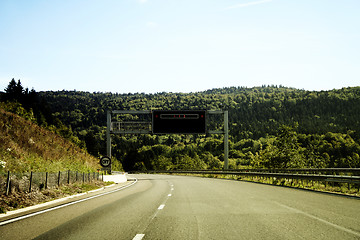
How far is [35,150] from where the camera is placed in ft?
85.1

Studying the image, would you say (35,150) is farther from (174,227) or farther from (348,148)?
(348,148)

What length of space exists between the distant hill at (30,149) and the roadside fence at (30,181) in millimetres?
2266

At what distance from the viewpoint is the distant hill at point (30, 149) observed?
20.0 metres

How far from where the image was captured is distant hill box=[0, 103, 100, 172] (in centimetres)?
1997

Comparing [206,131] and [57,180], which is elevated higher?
[206,131]

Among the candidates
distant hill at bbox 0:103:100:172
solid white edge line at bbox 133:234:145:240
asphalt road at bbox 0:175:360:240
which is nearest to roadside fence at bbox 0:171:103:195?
asphalt road at bbox 0:175:360:240

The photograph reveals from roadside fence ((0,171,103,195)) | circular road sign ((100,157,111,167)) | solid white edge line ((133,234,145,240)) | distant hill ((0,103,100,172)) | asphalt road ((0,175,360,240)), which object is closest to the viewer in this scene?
solid white edge line ((133,234,145,240))

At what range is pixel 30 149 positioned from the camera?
83.8 feet

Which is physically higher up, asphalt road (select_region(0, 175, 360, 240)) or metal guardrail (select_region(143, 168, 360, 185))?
metal guardrail (select_region(143, 168, 360, 185))

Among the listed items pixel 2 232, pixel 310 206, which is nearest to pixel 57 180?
pixel 2 232

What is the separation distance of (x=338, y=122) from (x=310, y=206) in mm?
182818

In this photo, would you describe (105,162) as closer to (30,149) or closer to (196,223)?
(30,149)

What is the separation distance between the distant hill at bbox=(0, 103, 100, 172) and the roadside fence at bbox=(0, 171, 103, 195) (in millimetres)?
2266

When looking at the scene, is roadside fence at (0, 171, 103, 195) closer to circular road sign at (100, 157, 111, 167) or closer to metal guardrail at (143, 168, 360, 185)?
circular road sign at (100, 157, 111, 167)
